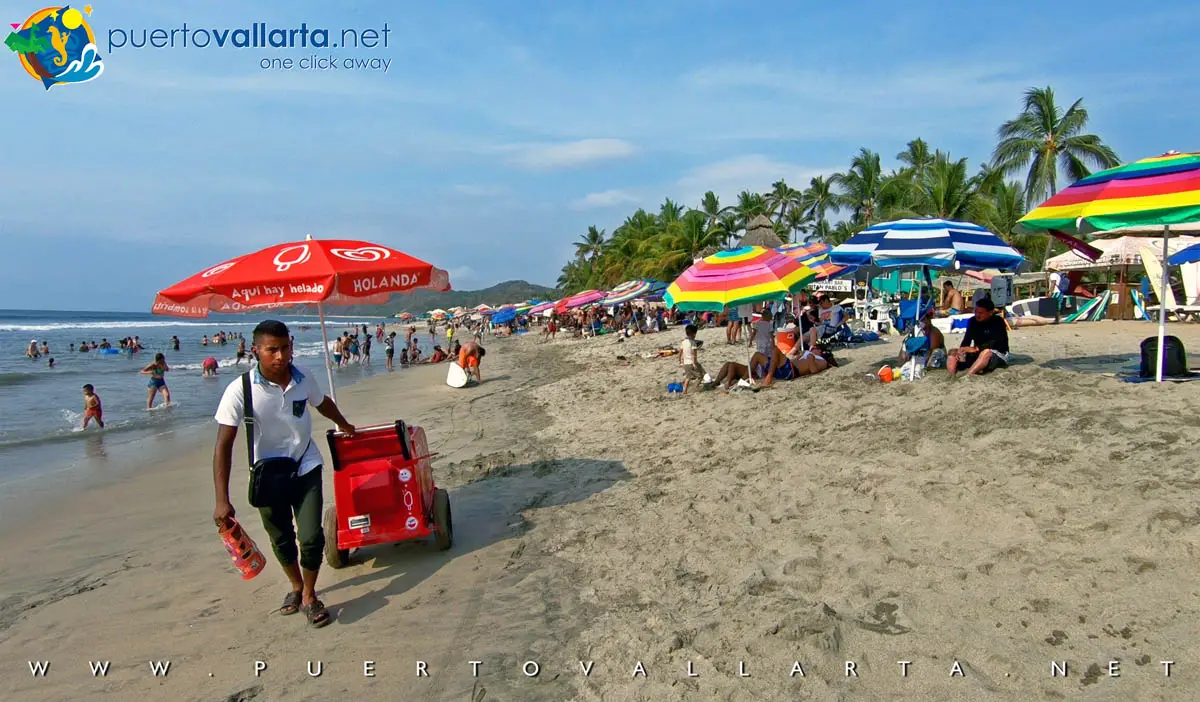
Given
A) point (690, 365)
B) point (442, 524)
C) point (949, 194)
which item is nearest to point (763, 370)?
point (690, 365)

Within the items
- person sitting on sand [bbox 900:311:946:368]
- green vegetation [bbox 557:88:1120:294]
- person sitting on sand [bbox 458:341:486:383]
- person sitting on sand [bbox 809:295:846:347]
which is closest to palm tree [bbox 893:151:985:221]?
green vegetation [bbox 557:88:1120:294]

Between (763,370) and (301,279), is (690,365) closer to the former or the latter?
(763,370)

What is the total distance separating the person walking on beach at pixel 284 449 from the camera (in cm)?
357

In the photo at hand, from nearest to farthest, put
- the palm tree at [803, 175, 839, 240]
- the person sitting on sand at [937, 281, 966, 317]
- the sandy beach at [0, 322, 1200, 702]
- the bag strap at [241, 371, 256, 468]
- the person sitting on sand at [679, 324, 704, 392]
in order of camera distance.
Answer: the sandy beach at [0, 322, 1200, 702] < the bag strap at [241, 371, 256, 468] < the person sitting on sand at [679, 324, 704, 392] < the person sitting on sand at [937, 281, 966, 317] < the palm tree at [803, 175, 839, 240]

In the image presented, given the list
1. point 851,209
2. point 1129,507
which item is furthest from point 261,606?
point 851,209

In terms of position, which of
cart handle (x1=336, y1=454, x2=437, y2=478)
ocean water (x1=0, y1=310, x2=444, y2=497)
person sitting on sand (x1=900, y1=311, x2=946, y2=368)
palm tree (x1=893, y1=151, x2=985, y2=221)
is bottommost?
ocean water (x1=0, y1=310, x2=444, y2=497)

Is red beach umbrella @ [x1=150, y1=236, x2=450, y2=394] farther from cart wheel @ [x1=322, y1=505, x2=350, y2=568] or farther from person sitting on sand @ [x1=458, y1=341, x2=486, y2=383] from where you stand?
person sitting on sand @ [x1=458, y1=341, x2=486, y2=383]

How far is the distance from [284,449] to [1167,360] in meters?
7.22

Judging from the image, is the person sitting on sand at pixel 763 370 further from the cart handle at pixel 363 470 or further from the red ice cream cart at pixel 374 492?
the cart handle at pixel 363 470

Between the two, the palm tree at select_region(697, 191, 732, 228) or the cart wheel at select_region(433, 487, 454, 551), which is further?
the palm tree at select_region(697, 191, 732, 228)

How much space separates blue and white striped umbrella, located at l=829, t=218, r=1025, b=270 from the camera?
26.4ft

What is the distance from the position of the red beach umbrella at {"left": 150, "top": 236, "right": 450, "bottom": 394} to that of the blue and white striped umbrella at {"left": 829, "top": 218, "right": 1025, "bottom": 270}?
563 cm

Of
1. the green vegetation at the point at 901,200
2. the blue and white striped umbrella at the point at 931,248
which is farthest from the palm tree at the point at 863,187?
the blue and white striped umbrella at the point at 931,248

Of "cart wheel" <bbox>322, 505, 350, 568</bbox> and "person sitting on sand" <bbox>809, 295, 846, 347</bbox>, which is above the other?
"person sitting on sand" <bbox>809, 295, 846, 347</bbox>
